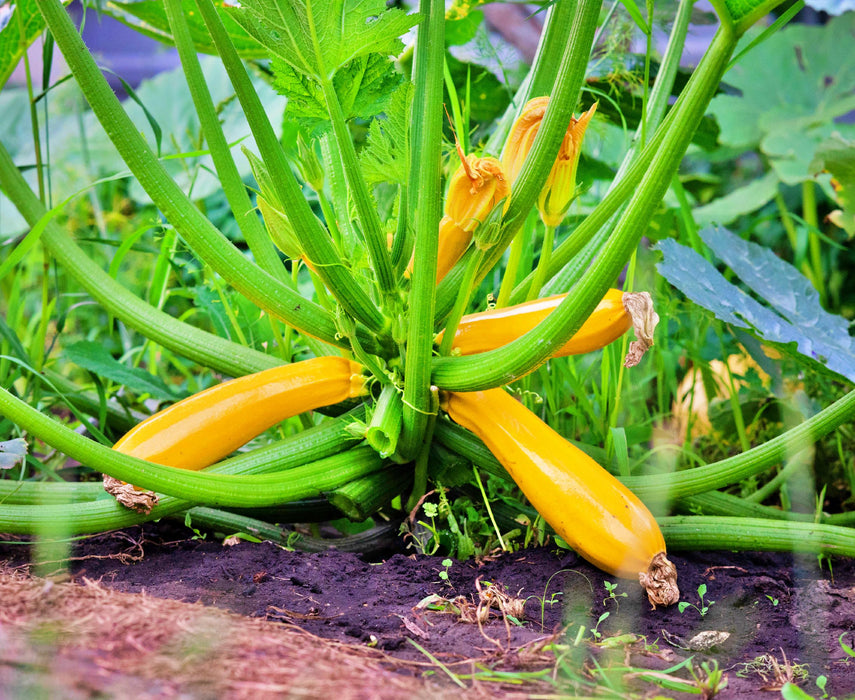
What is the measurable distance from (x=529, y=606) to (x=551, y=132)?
610mm

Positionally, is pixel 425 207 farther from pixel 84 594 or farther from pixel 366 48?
pixel 84 594

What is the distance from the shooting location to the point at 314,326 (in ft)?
3.88

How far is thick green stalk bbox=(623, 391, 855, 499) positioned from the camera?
117 centimetres

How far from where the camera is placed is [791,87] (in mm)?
3035

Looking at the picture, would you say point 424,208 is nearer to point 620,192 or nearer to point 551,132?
point 551,132

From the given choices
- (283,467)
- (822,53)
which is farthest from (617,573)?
(822,53)

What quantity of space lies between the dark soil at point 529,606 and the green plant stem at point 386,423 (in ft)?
0.58

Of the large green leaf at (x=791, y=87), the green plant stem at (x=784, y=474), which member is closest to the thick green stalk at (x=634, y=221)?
the green plant stem at (x=784, y=474)

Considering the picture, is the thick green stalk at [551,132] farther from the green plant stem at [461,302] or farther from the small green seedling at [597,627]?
the small green seedling at [597,627]

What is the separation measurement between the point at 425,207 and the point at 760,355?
3.05 ft

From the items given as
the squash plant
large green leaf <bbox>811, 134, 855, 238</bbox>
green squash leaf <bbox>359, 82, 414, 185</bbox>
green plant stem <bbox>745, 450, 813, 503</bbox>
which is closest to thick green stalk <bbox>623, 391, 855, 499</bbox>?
the squash plant

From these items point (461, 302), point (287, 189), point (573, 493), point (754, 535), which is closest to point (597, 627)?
point (573, 493)

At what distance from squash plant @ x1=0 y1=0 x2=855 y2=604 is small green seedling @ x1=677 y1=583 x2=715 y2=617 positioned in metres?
0.02

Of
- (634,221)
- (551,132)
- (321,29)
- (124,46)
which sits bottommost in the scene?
(634,221)
